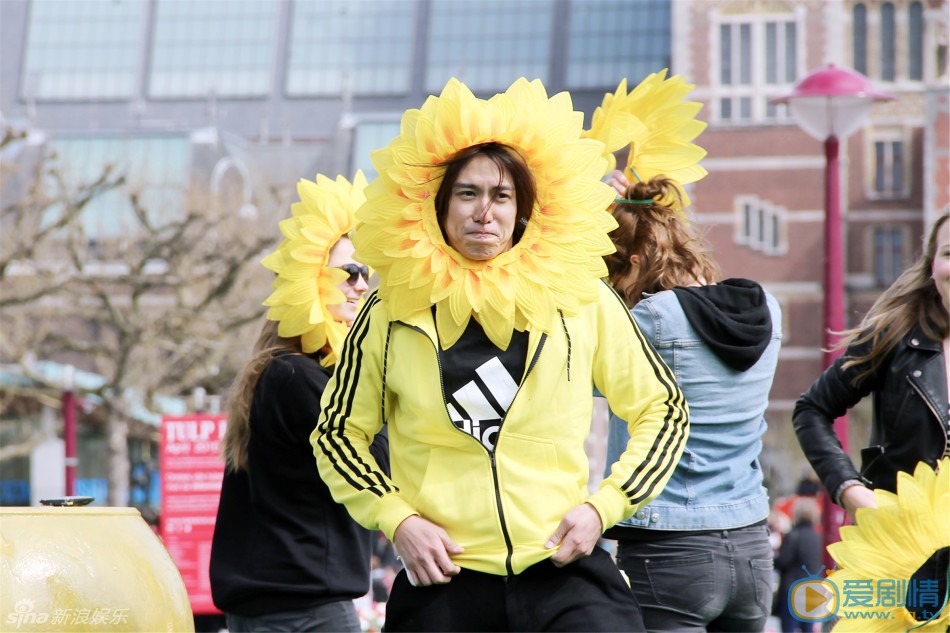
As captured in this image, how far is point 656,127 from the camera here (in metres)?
4.97

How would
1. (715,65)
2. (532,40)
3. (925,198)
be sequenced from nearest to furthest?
(925,198)
(715,65)
(532,40)

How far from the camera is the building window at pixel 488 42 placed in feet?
220

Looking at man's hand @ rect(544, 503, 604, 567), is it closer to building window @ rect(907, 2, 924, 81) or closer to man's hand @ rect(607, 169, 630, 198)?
man's hand @ rect(607, 169, 630, 198)

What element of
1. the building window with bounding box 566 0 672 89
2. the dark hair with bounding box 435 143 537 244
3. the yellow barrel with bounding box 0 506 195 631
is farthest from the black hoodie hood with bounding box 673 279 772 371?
the building window with bounding box 566 0 672 89

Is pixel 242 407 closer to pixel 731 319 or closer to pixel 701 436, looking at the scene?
pixel 701 436

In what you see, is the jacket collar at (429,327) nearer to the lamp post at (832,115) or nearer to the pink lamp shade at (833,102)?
the lamp post at (832,115)

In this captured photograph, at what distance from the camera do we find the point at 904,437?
4262 millimetres

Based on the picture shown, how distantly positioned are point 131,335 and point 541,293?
86.6 feet

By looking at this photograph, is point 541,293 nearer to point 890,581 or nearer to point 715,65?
point 890,581

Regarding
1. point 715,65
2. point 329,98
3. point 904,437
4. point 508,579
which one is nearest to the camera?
point 508,579

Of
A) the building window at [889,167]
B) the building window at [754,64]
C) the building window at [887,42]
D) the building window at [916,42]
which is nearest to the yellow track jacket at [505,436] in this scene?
the building window at [889,167]

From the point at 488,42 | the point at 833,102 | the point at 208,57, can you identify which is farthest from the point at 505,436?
the point at 208,57

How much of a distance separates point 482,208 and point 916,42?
60215 millimetres

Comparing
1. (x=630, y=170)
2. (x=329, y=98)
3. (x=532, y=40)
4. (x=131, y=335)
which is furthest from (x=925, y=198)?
(x=630, y=170)
